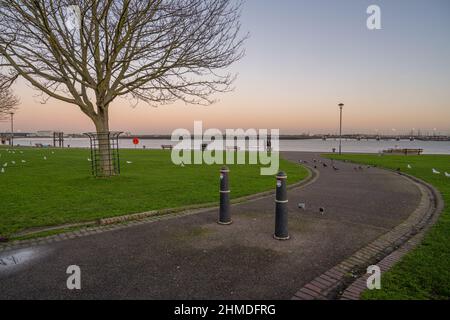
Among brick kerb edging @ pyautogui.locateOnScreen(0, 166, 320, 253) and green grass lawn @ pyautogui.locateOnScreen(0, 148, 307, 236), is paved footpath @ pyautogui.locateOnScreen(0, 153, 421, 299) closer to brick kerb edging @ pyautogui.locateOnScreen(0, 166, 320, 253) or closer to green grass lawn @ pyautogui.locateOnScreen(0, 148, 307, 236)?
brick kerb edging @ pyautogui.locateOnScreen(0, 166, 320, 253)

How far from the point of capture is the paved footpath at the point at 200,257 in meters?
3.36

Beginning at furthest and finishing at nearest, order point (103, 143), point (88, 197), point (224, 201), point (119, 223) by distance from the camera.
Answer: point (103, 143) < point (88, 197) < point (119, 223) < point (224, 201)

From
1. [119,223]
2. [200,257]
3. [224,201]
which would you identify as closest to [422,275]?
[200,257]

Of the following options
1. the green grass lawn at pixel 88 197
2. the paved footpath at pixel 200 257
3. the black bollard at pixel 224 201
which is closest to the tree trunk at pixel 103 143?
the green grass lawn at pixel 88 197

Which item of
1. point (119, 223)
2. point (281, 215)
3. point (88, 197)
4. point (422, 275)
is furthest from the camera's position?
point (88, 197)

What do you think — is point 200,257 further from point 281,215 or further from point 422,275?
point 422,275

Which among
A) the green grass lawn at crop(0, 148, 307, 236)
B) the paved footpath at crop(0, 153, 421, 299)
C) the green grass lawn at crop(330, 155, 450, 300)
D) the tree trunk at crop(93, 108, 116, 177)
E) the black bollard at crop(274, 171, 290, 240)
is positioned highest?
the tree trunk at crop(93, 108, 116, 177)

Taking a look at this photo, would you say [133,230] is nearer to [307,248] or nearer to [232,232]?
[232,232]

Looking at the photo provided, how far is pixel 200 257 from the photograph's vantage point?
4.29 m

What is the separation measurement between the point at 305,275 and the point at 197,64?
10535 mm

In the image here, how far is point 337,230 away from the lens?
18.6 ft

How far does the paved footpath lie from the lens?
3.36 meters

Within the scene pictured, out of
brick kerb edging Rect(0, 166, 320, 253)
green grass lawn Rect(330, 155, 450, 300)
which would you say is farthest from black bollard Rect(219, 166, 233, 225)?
green grass lawn Rect(330, 155, 450, 300)

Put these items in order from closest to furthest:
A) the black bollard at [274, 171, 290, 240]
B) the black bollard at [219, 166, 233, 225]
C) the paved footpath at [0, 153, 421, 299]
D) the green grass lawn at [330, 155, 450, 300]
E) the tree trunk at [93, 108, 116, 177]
Answer: the green grass lawn at [330, 155, 450, 300] < the paved footpath at [0, 153, 421, 299] < the black bollard at [274, 171, 290, 240] < the black bollard at [219, 166, 233, 225] < the tree trunk at [93, 108, 116, 177]
